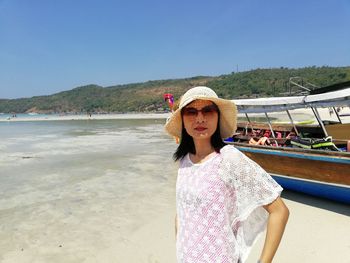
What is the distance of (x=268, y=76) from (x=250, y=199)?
10937cm

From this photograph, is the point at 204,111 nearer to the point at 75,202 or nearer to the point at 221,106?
the point at 221,106

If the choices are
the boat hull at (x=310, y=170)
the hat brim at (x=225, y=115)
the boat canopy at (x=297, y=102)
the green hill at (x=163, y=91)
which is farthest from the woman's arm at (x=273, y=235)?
the green hill at (x=163, y=91)

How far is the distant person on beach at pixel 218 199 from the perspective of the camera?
4.79 feet

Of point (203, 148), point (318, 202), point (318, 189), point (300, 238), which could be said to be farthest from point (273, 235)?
point (318, 202)

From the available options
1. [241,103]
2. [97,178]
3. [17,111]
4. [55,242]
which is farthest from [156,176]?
[17,111]

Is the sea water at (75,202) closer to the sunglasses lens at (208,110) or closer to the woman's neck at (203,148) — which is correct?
the woman's neck at (203,148)

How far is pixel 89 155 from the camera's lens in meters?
13.8

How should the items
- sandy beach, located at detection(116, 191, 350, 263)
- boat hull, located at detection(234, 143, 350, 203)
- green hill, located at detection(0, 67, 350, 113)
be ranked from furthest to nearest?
1. green hill, located at detection(0, 67, 350, 113)
2. boat hull, located at detection(234, 143, 350, 203)
3. sandy beach, located at detection(116, 191, 350, 263)

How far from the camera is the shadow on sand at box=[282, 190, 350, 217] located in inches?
231

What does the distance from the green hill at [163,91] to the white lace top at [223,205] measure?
2104 inches

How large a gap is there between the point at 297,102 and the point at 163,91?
120116mm

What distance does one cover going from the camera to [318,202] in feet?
20.9

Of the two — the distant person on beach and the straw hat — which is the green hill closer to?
the straw hat

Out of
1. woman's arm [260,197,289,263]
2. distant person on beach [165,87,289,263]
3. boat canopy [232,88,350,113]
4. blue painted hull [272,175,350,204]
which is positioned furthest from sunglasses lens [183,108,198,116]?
boat canopy [232,88,350,113]
